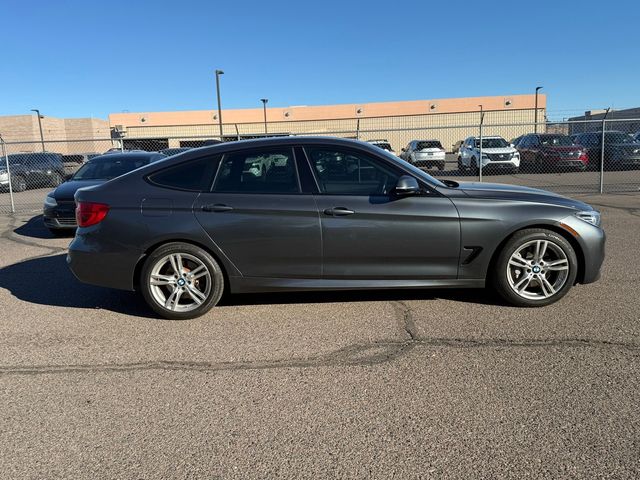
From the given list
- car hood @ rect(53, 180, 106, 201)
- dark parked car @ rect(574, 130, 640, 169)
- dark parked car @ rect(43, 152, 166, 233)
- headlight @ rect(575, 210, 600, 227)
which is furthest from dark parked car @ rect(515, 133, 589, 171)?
car hood @ rect(53, 180, 106, 201)

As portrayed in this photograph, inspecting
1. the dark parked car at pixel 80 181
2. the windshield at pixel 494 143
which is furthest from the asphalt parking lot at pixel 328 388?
the windshield at pixel 494 143

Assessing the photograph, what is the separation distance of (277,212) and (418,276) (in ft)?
4.60

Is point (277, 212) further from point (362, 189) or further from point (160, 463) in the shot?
point (160, 463)

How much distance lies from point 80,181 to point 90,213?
530cm

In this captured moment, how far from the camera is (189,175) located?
466cm

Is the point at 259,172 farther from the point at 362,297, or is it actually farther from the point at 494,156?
the point at 494,156

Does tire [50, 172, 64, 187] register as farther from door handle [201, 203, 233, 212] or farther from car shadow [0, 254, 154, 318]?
door handle [201, 203, 233, 212]

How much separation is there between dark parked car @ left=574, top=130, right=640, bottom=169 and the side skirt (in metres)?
15.7

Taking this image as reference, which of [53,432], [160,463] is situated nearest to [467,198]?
[160,463]

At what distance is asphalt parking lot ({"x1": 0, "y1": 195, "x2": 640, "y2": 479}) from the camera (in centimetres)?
256

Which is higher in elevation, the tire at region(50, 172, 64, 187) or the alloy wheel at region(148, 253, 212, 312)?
→ the tire at region(50, 172, 64, 187)

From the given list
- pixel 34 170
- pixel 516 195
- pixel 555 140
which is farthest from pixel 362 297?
pixel 34 170

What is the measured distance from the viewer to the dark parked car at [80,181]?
336 inches

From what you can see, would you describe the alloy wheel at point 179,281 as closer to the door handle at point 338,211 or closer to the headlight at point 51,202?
the door handle at point 338,211
